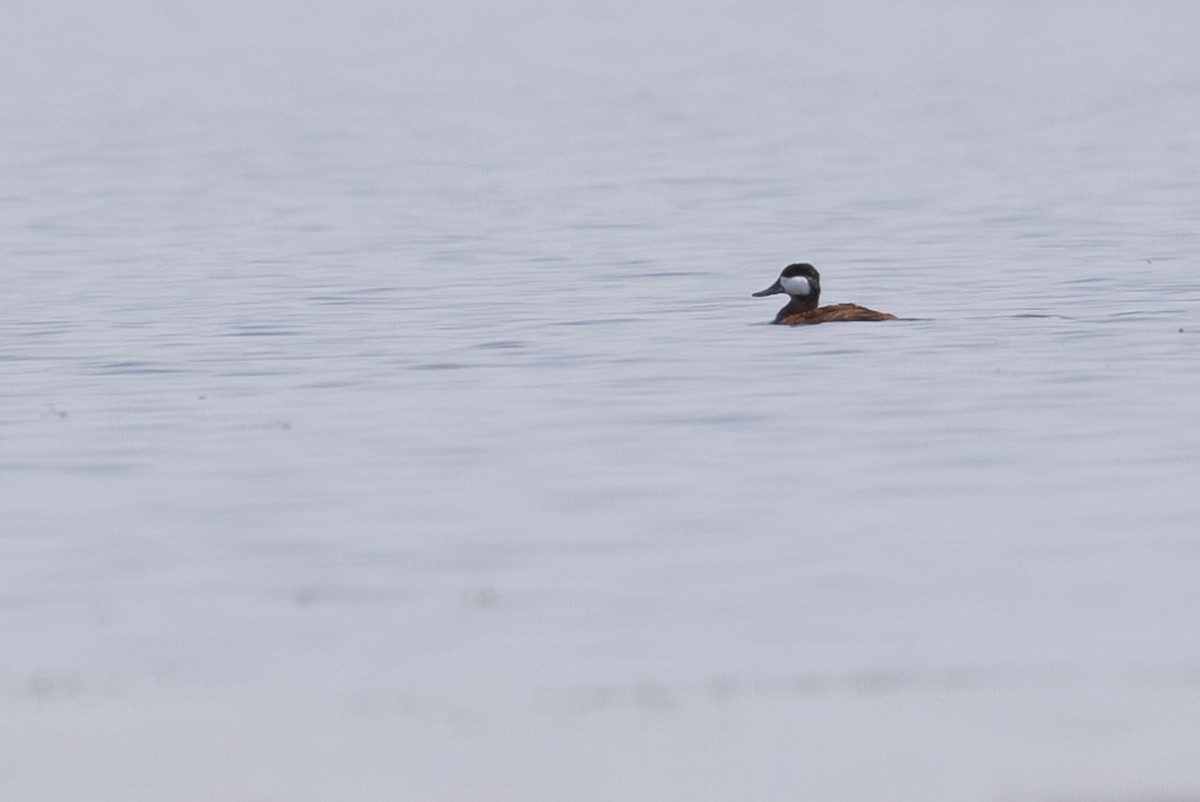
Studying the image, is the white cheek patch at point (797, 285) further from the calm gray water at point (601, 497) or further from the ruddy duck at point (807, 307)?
the calm gray water at point (601, 497)

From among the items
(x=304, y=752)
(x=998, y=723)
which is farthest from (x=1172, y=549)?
(x=304, y=752)

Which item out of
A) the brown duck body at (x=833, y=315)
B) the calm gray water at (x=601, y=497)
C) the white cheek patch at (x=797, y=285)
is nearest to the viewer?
the calm gray water at (x=601, y=497)

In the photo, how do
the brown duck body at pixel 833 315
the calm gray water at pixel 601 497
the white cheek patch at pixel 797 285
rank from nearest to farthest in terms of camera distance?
the calm gray water at pixel 601 497
the brown duck body at pixel 833 315
the white cheek patch at pixel 797 285

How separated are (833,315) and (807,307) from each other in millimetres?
841

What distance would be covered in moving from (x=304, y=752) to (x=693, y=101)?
72.2 metres

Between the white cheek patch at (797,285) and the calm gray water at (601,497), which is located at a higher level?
the white cheek patch at (797,285)

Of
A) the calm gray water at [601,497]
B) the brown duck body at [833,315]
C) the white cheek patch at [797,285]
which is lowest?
the calm gray water at [601,497]

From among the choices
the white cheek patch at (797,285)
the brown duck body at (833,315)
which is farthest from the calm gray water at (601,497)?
the white cheek patch at (797,285)

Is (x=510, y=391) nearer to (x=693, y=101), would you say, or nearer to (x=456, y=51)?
(x=693, y=101)

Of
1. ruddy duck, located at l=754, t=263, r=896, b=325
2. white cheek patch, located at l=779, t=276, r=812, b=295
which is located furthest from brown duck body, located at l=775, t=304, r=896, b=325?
white cheek patch, located at l=779, t=276, r=812, b=295

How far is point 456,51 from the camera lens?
129 m

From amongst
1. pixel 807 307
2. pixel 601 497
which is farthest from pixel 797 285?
pixel 601 497

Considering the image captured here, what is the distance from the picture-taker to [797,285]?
26531 millimetres

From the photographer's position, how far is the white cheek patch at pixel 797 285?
86.8 feet
